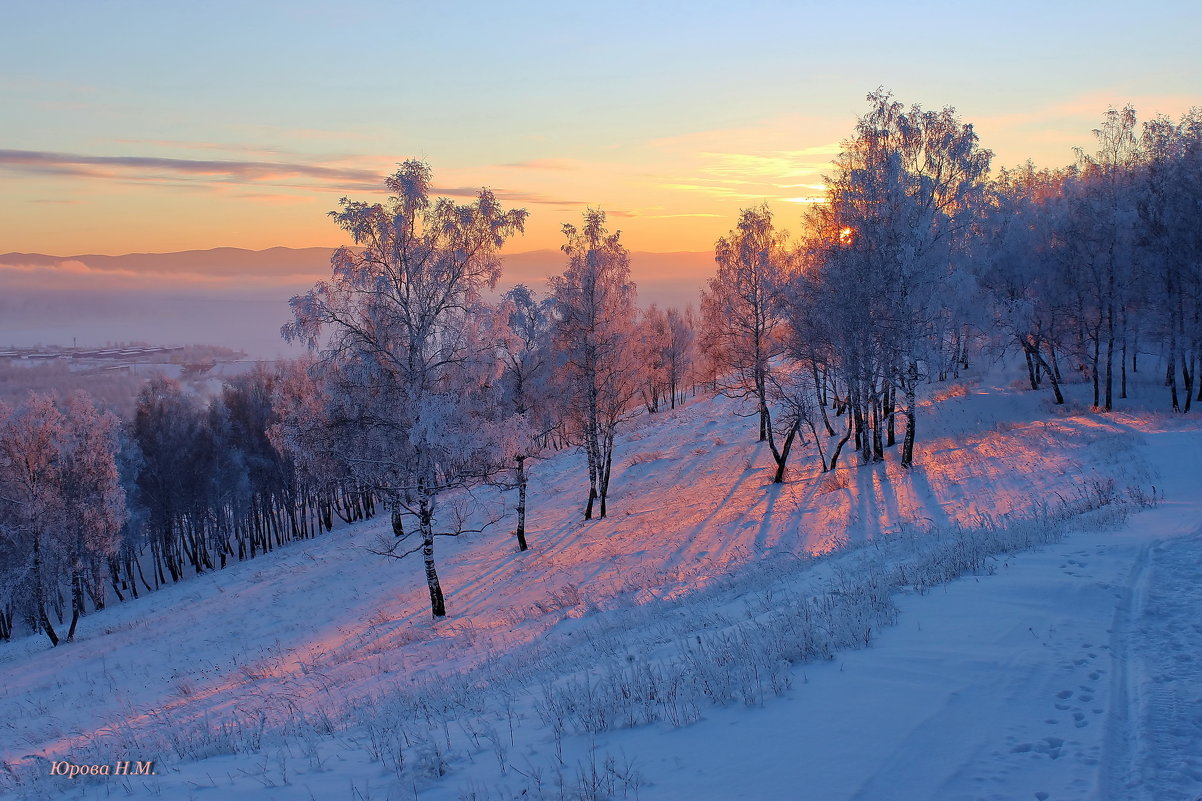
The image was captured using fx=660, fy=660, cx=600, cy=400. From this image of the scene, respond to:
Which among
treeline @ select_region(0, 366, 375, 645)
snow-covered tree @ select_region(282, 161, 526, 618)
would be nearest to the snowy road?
snow-covered tree @ select_region(282, 161, 526, 618)

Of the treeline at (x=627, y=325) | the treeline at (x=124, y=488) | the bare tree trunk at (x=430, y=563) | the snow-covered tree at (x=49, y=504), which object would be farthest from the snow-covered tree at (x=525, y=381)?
the snow-covered tree at (x=49, y=504)

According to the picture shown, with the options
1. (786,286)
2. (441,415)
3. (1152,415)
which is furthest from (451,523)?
(1152,415)

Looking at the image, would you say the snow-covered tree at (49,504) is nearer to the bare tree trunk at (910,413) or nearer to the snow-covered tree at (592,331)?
the snow-covered tree at (592,331)

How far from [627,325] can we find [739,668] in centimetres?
2101

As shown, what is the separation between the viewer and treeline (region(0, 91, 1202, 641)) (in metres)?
17.9

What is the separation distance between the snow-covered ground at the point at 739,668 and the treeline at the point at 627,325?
4758 millimetres

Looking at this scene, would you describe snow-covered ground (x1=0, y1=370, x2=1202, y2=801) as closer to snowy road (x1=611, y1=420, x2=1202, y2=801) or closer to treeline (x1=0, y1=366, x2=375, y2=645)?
snowy road (x1=611, y1=420, x2=1202, y2=801)

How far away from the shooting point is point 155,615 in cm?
2683

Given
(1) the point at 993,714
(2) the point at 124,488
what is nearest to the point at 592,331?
(1) the point at 993,714

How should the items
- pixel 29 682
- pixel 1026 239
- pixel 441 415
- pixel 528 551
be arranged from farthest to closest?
pixel 1026 239
pixel 528 551
pixel 29 682
pixel 441 415

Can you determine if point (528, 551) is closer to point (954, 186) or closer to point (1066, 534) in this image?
point (1066, 534)

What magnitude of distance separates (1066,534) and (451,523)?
25.0 metres

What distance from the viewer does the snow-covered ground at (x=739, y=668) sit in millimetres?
4859

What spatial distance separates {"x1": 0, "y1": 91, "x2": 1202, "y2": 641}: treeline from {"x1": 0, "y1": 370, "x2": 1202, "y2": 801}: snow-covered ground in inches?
187
